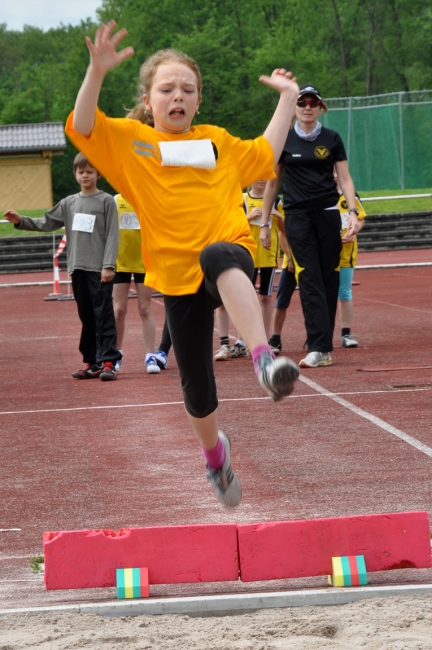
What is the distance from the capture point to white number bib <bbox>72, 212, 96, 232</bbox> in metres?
10.0

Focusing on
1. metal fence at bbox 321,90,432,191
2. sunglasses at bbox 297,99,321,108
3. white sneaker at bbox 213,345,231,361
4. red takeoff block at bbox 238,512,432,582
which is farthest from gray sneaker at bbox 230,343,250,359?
metal fence at bbox 321,90,432,191

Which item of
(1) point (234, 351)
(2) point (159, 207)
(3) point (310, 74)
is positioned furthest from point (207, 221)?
(3) point (310, 74)

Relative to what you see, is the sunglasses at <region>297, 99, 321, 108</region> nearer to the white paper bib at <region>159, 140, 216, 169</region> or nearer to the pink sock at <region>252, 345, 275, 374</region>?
the white paper bib at <region>159, 140, 216, 169</region>

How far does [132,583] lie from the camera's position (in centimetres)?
448

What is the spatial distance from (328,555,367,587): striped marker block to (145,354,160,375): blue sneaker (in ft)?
20.8

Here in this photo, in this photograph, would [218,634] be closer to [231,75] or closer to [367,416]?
[367,416]

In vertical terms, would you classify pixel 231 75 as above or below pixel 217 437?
above

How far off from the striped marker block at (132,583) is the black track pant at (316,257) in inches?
233

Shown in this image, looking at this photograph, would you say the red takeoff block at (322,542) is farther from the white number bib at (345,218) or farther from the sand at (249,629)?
the white number bib at (345,218)

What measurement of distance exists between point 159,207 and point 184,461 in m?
2.57

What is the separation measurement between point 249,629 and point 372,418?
4.01 meters

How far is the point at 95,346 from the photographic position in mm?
10664

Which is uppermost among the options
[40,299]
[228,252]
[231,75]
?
[231,75]

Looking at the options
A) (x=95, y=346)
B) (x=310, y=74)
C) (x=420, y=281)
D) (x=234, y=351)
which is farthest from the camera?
(x=310, y=74)
